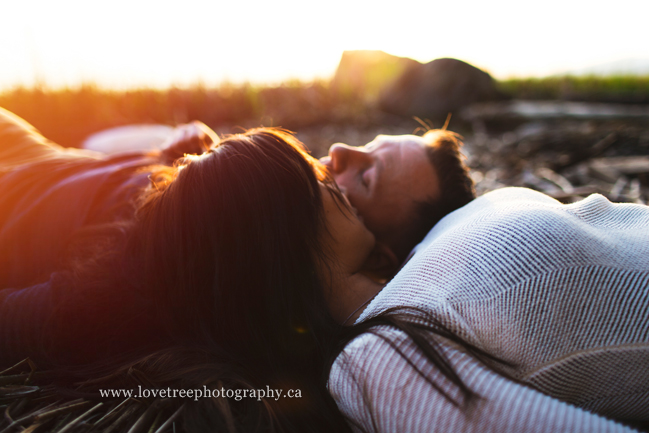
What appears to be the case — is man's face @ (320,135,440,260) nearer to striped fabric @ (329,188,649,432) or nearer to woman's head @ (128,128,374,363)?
woman's head @ (128,128,374,363)

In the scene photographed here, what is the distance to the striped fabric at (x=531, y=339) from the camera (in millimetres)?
867

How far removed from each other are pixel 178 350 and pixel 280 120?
24.7 feet

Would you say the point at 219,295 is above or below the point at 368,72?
below

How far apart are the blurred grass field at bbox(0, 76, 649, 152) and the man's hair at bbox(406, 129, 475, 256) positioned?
440 centimetres

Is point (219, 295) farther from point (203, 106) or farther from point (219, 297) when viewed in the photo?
point (203, 106)

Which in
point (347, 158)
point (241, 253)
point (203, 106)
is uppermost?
point (347, 158)

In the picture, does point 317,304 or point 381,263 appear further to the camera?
point 381,263

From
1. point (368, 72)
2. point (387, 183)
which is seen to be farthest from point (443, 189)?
point (368, 72)

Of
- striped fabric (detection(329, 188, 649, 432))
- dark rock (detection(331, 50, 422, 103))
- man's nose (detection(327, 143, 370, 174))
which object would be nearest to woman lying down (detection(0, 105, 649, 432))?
striped fabric (detection(329, 188, 649, 432))

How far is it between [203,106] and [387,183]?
7.85 meters

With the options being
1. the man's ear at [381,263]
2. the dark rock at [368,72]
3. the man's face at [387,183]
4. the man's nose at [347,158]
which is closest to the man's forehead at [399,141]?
the man's face at [387,183]

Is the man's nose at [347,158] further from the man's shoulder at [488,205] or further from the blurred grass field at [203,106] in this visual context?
the blurred grass field at [203,106]

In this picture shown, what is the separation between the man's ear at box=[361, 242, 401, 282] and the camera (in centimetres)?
217

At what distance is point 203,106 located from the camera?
8.81m
